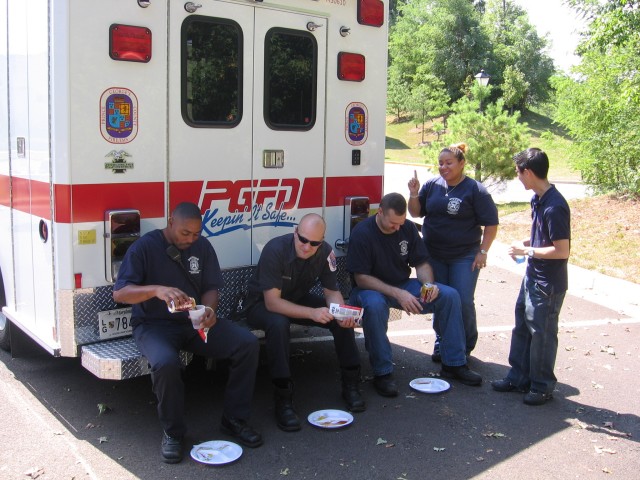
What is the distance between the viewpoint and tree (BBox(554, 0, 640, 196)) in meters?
12.4

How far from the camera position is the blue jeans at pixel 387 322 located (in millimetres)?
5223

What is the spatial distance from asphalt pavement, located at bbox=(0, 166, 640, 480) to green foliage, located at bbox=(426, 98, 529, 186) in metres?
8.76

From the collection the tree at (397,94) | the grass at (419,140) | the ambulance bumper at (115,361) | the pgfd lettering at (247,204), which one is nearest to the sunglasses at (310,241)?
the pgfd lettering at (247,204)

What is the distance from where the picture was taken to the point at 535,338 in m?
5.03

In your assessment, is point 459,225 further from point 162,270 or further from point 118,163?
point 118,163

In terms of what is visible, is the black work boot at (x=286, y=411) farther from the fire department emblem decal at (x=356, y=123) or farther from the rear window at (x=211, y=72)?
the fire department emblem decal at (x=356, y=123)

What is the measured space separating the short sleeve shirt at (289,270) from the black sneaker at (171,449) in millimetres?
1135

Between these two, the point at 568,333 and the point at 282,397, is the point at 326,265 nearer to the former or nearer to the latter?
the point at 282,397

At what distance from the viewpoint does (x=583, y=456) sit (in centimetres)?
435

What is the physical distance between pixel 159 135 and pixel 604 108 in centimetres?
1097

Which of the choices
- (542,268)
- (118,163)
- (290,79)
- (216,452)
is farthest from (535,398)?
(118,163)

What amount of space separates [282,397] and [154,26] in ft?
8.03

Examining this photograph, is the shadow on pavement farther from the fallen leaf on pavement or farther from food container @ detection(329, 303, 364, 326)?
food container @ detection(329, 303, 364, 326)

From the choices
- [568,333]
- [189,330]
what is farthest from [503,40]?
[189,330]
